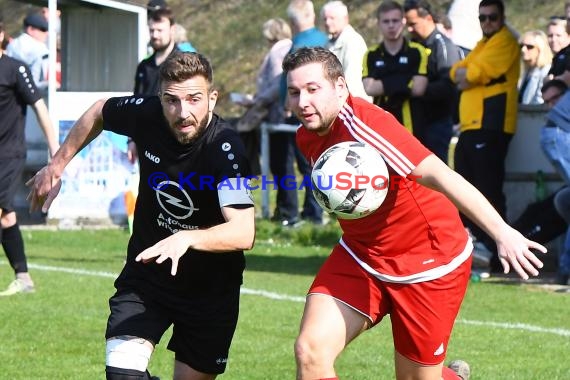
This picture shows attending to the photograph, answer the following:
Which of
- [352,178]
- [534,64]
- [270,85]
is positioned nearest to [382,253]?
[352,178]

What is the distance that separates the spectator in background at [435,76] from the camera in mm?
11961

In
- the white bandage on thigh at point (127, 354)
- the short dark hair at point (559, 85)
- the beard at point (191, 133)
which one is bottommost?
the white bandage on thigh at point (127, 354)

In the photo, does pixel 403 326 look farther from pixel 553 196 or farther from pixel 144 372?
pixel 553 196

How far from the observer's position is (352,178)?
223 inches

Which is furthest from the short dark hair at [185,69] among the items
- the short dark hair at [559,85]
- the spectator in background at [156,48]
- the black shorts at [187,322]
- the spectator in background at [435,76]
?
the spectator in background at [156,48]

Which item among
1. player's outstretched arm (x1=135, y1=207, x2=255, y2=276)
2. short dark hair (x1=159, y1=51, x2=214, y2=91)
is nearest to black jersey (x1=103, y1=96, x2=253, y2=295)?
player's outstretched arm (x1=135, y1=207, x2=255, y2=276)

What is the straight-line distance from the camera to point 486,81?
11445mm

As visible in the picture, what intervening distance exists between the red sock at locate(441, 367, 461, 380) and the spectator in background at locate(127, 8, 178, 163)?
20.8 ft

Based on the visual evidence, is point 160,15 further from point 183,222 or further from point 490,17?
point 183,222

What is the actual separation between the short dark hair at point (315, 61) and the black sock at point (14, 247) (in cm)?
498

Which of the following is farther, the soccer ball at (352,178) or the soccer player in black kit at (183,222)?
the soccer player in black kit at (183,222)

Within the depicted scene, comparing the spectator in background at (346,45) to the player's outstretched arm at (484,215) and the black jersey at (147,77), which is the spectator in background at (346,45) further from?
the player's outstretched arm at (484,215)

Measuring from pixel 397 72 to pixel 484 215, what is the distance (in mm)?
6633

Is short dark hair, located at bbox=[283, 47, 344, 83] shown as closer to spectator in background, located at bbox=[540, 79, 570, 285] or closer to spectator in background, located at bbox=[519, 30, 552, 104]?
spectator in background, located at bbox=[540, 79, 570, 285]
